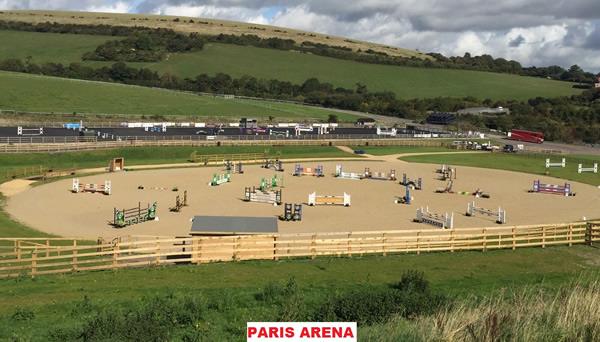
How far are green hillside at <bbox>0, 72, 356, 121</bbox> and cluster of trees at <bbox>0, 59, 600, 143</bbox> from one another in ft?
52.8

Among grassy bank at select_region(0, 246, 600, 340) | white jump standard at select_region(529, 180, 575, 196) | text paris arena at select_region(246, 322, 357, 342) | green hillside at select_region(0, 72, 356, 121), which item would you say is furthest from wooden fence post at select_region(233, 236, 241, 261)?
green hillside at select_region(0, 72, 356, 121)

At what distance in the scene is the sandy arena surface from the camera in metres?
35.5

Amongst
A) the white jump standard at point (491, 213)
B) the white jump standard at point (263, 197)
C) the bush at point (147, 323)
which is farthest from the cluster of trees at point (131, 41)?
the bush at point (147, 323)

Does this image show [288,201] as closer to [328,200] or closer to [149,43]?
[328,200]

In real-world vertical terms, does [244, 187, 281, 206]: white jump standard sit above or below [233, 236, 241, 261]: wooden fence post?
below

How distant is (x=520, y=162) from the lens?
250 feet

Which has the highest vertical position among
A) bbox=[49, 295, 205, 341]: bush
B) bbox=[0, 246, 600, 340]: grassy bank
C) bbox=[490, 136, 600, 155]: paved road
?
bbox=[49, 295, 205, 341]: bush

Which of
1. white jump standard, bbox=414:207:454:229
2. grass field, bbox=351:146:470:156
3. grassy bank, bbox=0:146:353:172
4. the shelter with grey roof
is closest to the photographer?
the shelter with grey roof

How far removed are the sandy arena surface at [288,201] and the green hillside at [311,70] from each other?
362 feet

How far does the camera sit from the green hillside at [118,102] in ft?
372

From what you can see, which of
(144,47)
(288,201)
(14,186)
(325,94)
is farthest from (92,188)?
(144,47)

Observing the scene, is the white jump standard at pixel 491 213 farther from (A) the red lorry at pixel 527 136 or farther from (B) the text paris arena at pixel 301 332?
(A) the red lorry at pixel 527 136

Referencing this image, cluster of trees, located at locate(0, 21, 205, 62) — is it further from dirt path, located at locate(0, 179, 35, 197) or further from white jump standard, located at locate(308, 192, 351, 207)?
white jump standard, located at locate(308, 192, 351, 207)

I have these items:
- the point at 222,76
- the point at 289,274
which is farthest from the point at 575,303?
the point at 222,76
